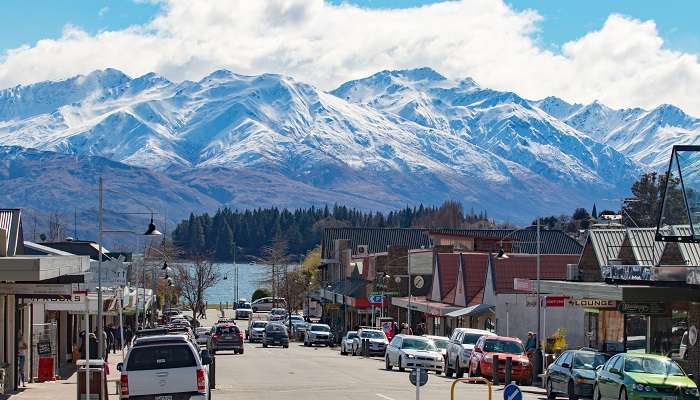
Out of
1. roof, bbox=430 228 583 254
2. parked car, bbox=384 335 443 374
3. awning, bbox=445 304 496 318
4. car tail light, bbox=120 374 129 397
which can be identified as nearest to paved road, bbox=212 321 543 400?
parked car, bbox=384 335 443 374

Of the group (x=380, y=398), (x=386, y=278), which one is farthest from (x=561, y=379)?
(x=386, y=278)

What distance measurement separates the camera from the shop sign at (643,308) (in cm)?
4103

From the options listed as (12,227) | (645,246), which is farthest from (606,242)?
(12,227)

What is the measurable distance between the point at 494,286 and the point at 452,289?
9.39m

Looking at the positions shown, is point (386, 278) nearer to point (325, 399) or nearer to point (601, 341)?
point (601, 341)

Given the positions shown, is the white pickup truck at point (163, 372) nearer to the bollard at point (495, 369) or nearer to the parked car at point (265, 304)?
the bollard at point (495, 369)

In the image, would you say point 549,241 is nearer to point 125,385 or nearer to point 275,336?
point 275,336

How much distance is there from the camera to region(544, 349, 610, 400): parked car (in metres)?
34.1

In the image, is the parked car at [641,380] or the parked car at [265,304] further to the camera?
the parked car at [265,304]

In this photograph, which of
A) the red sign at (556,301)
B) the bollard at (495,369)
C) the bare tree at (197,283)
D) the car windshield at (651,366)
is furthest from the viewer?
the bare tree at (197,283)

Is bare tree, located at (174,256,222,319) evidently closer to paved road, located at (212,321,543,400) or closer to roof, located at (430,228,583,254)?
roof, located at (430,228,583,254)

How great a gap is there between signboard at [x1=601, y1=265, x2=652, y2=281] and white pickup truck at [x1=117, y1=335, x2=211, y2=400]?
679 inches

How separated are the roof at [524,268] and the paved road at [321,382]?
11.4 m

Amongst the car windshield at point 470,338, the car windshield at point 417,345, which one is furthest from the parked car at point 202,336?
the car windshield at point 470,338
